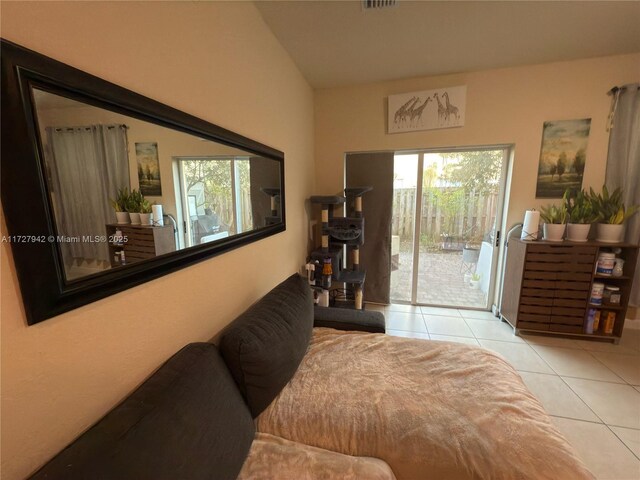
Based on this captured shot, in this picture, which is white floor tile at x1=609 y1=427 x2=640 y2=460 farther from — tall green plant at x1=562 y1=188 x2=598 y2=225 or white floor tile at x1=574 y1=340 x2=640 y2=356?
tall green plant at x1=562 y1=188 x2=598 y2=225

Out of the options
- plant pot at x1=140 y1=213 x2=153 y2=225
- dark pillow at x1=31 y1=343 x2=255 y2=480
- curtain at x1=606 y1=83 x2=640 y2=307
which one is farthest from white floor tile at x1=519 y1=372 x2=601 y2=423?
plant pot at x1=140 y1=213 x2=153 y2=225

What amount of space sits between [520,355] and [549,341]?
1.59 ft

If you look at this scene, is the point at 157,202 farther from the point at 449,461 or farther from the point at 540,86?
the point at 540,86

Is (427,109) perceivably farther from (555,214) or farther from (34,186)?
(34,186)

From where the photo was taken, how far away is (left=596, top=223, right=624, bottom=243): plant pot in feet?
7.56

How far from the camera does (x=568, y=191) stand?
2475mm

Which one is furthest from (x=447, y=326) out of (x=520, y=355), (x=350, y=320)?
(x=350, y=320)

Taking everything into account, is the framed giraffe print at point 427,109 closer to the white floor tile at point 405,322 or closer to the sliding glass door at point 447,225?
the sliding glass door at point 447,225

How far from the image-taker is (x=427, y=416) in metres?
1.09

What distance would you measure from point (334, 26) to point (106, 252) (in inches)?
82.8

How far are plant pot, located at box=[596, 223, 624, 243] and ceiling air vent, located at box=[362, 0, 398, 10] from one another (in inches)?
103

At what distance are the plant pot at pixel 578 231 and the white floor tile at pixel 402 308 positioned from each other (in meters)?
1.63

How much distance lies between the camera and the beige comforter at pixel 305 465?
904 millimetres

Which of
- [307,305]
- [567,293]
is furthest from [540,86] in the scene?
[307,305]
